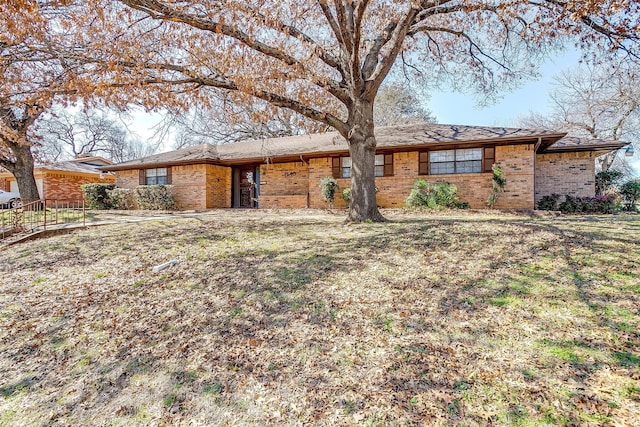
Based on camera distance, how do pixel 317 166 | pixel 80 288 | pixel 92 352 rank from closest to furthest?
pixel 92 352 → pixel 80 288 → pixel 317 166

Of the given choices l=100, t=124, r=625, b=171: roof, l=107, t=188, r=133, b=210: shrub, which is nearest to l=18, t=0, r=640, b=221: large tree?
l=100, t=124, r=625, b=171: roof

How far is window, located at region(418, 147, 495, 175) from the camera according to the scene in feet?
41.8

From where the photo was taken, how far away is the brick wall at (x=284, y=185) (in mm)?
15766

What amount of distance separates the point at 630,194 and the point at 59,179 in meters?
31.4

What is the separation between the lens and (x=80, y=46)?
6.95m

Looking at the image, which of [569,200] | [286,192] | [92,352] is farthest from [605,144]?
[92,352]

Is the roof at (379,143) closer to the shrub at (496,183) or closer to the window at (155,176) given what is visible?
the window at (155,176)

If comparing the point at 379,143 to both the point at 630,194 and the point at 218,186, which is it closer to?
the point at 218,186

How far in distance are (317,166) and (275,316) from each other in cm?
1207

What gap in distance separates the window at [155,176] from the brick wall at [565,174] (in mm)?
17066

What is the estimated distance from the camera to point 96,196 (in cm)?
1722

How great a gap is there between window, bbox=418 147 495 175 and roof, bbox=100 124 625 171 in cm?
38

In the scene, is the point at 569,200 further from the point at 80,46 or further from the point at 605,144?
the point at 80,46

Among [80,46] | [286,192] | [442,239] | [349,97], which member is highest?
[80,46]
